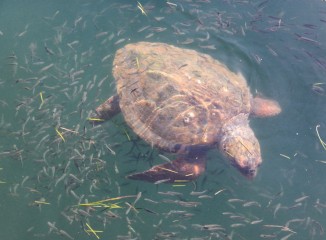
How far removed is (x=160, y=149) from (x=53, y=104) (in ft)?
9.05

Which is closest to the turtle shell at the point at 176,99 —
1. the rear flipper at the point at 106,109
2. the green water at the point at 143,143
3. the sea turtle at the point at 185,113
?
the sea turtle at the point at 185,113

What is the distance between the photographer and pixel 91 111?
6.55 m

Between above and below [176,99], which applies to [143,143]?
below

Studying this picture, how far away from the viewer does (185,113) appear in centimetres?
570

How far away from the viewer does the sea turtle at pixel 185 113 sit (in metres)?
5.71

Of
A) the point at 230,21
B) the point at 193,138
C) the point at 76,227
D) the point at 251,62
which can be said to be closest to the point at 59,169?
the point at 76,227

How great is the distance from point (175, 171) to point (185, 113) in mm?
1058

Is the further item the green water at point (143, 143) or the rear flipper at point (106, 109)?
the rear flipper at point (106, 109)

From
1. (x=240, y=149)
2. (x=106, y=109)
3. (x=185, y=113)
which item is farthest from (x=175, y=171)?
(x=106, y=109)

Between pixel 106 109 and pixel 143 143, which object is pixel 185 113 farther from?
pixel 106 109

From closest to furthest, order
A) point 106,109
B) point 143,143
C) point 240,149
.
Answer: point 240,149 < point 143,143 < point 106,109

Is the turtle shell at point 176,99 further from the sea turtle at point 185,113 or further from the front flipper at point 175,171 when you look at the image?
the front flipper at point 175,171

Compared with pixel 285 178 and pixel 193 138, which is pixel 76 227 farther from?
pixel 285 178

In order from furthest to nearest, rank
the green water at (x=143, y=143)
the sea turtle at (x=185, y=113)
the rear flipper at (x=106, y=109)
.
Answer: the rear flipper at (x=106, y=109), the green water at (x=143, y=143), the sea turtle at (x=185, y=113)
